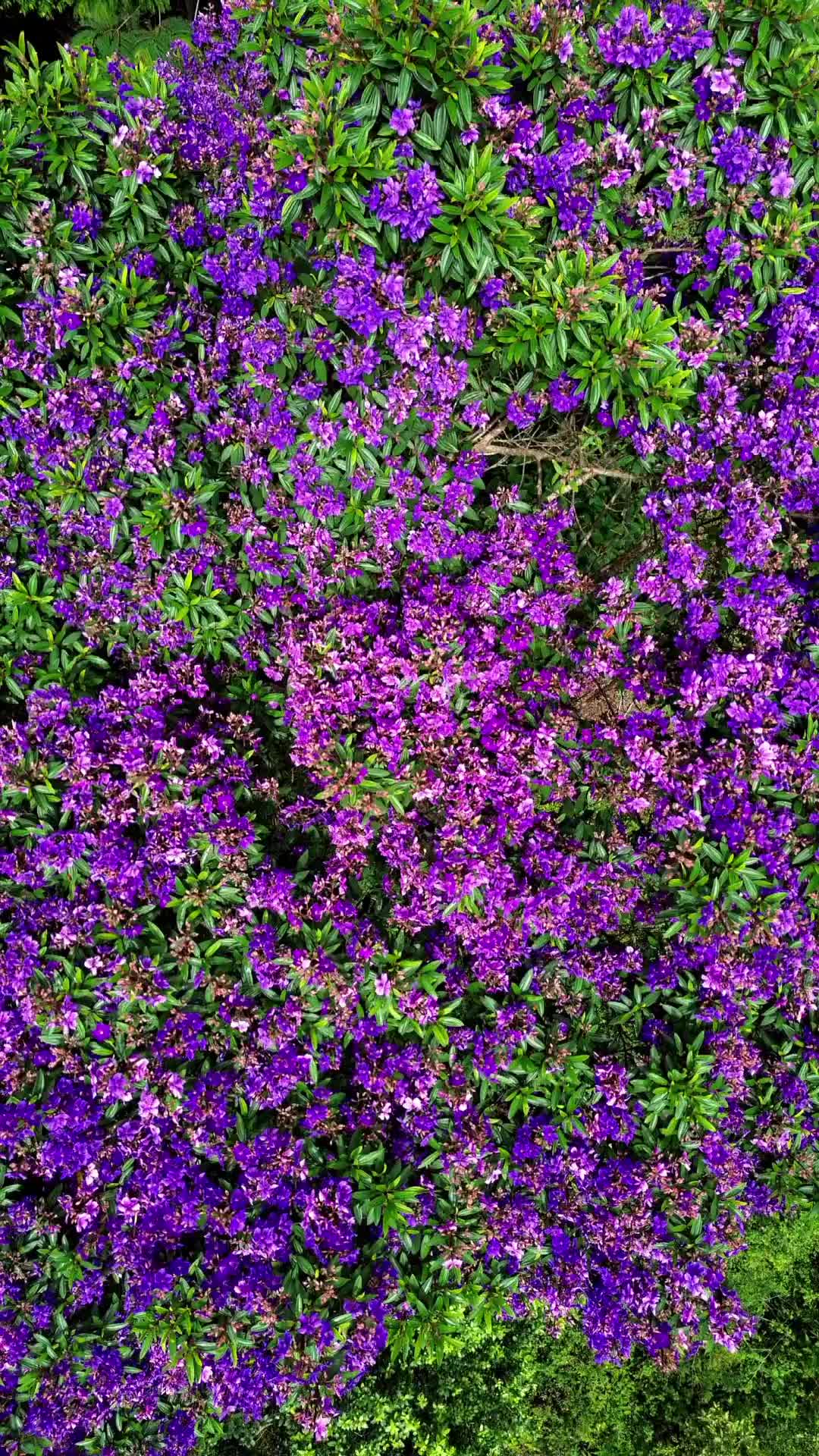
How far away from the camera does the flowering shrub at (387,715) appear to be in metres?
3.91

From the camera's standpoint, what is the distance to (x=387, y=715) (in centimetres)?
Result: 426

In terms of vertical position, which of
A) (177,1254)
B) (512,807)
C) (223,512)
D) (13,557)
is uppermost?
(223,512)

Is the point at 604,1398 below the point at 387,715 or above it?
below

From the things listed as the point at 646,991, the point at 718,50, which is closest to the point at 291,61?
the point at 718,50

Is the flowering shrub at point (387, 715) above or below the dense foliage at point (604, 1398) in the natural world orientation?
above

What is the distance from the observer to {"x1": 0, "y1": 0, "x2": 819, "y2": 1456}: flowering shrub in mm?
3908

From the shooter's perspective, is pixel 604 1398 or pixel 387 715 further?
pixel 604 1398

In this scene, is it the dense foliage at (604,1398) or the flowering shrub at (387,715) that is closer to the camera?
the flowering shrub at (387,715)

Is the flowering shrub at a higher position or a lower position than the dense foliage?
higher

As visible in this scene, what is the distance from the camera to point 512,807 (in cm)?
443

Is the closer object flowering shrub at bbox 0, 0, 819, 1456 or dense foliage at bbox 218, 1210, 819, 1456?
flowering shrub at bbox 0, 0, 819, 1456

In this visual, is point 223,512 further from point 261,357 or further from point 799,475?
point 799,475

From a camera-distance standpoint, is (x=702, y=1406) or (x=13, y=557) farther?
(x=702, y=1406)

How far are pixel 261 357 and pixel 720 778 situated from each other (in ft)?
10.1
